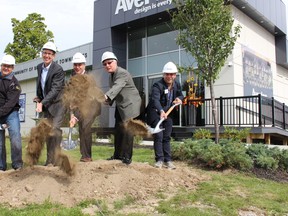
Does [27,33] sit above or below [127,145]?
above

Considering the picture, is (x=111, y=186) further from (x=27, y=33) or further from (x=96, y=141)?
(x=27, y=33)

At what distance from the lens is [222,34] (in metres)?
8.91

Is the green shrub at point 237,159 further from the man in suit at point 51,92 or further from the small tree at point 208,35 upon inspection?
the man in suit at point 51,92

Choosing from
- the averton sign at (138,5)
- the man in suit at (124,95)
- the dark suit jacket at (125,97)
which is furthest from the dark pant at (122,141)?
the averton sign at (138,5)

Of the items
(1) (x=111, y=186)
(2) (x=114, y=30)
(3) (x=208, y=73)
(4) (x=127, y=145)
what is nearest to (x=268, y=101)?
(3) (x=208, y=73)

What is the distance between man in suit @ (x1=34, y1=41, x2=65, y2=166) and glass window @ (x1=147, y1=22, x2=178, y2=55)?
11573 millimetres

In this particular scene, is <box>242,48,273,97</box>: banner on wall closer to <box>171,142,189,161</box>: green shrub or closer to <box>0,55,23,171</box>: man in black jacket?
<box>171,142,189,161</box>: green shrub

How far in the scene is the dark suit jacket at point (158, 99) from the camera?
6.07m

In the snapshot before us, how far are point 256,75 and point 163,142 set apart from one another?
466 inches

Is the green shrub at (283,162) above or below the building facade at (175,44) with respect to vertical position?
below

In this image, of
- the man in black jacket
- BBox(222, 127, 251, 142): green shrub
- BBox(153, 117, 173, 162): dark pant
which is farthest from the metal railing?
the man in black jacket

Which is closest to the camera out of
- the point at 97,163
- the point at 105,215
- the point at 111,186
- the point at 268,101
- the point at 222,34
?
the point at 105,215

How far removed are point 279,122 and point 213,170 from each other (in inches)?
383

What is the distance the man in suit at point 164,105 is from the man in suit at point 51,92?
1.61 metres
